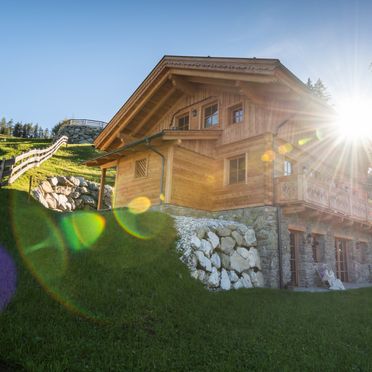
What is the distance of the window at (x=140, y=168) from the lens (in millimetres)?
15484

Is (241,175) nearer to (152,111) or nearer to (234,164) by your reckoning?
(234,164)

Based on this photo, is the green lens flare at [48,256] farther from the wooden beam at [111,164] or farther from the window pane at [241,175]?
the window pane at [241,175]

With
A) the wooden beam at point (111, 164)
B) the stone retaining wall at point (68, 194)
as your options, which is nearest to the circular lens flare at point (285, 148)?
the wooden beam at point (111, 164)

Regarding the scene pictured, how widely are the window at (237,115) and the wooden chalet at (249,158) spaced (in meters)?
0.05

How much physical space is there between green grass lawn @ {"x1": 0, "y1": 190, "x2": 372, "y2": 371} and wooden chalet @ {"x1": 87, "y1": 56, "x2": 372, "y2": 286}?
3.32 metres

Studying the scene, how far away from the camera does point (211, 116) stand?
1641 cm

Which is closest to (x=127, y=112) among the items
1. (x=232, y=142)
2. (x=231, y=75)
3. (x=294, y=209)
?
(x=232, y=142)

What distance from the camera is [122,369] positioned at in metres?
4.27

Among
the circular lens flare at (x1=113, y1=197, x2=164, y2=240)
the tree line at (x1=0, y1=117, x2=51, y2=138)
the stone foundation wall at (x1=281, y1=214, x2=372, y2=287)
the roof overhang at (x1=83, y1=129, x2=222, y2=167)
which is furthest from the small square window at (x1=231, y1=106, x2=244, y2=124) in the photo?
the tree line at (x1=0, y1=117, x2=51, y2=138)

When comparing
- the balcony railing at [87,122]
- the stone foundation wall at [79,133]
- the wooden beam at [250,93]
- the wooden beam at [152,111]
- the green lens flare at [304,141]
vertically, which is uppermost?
the balcony railing at [87,122]

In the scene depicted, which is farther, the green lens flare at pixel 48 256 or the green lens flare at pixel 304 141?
the green lens flare at pixel 304 141

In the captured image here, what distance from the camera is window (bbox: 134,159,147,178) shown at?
15484mm

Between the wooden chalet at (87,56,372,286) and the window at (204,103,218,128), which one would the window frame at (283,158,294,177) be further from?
the window at (204,103,218,128)

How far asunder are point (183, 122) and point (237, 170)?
4.99 m
